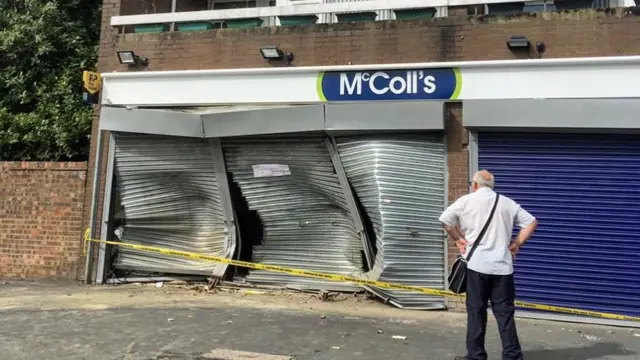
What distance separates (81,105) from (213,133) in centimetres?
444

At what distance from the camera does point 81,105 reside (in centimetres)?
1091

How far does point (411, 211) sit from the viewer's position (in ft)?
23.9

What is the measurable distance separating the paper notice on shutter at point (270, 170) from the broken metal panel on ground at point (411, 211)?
1.31m

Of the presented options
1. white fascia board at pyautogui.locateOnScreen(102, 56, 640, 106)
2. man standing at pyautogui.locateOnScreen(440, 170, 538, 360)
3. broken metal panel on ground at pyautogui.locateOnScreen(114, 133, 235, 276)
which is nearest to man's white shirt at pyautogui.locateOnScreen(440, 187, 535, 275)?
man standing at pyautogui.locateOnScreen(440, 170, 538, 360)

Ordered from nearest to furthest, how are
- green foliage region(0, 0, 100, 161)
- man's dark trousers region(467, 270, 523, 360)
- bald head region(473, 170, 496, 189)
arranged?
man's dark trousers region(467, 270, 523, 360) → bald head region(473, 170, 496, 189) → green foliage region(0, 0, 100, 161)

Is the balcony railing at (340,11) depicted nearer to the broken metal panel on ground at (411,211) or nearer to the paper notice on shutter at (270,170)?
the broken metal panel on ground at (411,211)

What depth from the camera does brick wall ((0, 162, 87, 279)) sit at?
8914 millimetres

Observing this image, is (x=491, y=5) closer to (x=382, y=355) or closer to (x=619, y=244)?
(x=619, y=244)

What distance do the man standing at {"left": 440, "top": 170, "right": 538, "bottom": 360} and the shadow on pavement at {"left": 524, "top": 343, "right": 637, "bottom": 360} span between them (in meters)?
0.82

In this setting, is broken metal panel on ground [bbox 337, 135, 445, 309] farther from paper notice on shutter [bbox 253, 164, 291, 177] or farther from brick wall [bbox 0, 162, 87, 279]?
brick wall [bbox 0, 162, 87, 279]

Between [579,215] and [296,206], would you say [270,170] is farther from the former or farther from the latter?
[579,215]

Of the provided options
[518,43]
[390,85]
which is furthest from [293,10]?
[518,43]

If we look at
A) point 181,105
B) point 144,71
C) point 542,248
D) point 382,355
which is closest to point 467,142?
point 542,248

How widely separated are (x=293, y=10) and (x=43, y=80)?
6106mm
